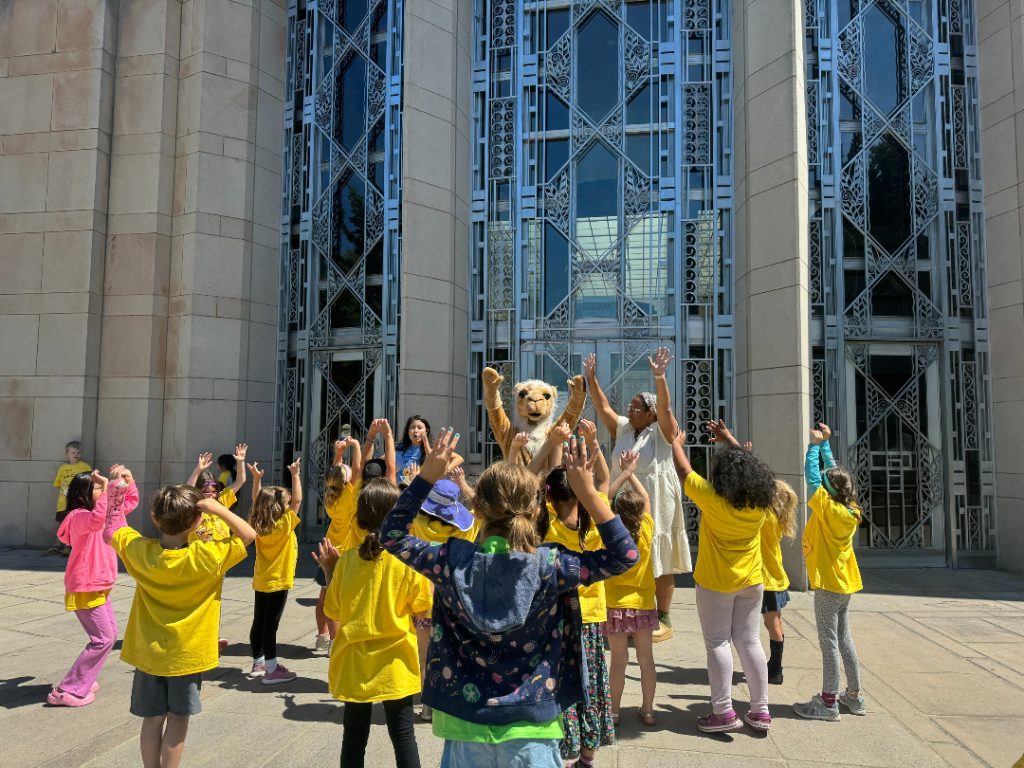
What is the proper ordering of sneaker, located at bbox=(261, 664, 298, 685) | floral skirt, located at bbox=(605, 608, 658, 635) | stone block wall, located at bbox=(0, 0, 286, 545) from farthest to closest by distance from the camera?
stone block wall, located at bbox=(0, 0, 286, 545) < sneaker, located at bbox=(261, 664, 298, 685) < floral skirt, located at bbox=(605, 608, 658, 635)

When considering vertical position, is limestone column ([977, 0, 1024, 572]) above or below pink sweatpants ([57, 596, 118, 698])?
above

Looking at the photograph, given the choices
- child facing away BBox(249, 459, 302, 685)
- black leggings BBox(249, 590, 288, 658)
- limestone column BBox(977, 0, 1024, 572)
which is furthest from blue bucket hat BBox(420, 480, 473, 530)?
limestone column BBox(977, 0, 1024, 572)

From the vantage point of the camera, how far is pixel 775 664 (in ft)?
15.7

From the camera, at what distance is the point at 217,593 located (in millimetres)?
3338

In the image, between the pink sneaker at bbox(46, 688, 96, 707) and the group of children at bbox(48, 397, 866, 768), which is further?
the pink sneaker at bbox(46, 688, 96, 707)

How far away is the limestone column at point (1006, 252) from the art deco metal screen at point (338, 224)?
833 cm

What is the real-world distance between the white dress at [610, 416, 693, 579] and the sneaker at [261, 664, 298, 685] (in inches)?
113

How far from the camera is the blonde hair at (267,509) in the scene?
4785mm

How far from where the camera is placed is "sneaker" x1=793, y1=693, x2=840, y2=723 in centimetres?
407

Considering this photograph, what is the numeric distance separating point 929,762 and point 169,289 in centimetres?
1065

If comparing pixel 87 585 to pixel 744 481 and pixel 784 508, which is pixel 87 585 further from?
pixel 784 508

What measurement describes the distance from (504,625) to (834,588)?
9.86 ft

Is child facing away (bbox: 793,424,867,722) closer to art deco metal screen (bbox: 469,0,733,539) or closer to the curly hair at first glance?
the curly hair

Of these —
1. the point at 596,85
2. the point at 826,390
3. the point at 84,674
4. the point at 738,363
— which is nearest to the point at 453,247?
the point at 596,85
